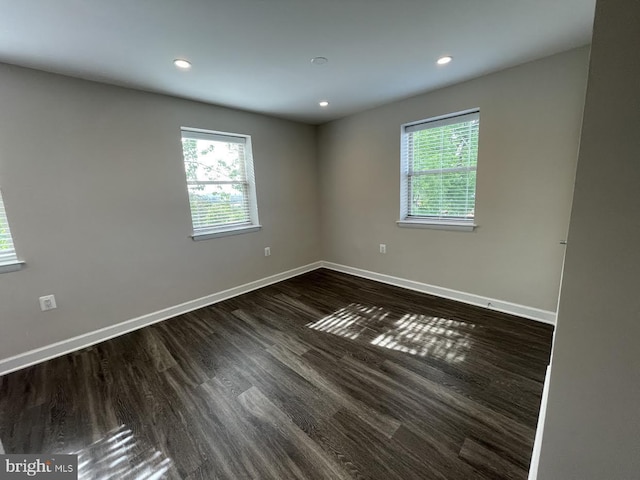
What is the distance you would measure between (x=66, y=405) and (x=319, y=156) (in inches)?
151

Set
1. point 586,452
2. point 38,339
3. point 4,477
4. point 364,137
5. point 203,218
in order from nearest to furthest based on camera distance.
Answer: point 586,452 < point 4,477 < point 38,339 < point 203,218 < point 364,137

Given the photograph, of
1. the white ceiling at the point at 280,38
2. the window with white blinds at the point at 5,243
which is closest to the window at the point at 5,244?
the window with white blinds at the point at 5,243

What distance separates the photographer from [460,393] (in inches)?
65.4

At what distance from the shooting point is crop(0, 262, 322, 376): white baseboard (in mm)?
2092

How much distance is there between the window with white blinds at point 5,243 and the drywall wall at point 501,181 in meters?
3.48

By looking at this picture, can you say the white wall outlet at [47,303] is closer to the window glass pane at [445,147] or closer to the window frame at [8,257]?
the window frame at [8,257]

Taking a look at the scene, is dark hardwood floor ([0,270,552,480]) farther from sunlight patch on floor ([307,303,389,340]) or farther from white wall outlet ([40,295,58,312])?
white wall outlet ([40,295,58,312])

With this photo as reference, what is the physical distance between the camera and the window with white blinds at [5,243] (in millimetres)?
1977

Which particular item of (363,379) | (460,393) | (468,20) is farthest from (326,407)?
(468,20)

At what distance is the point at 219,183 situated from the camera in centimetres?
322

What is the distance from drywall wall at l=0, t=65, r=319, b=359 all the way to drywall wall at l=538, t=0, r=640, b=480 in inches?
123

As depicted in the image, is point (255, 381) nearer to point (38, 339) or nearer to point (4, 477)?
point (4, 477)

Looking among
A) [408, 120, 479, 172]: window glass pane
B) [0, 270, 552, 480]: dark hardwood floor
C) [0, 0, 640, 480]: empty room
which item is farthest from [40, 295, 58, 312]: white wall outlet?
[408, 120, 479, 172]: window glass pane

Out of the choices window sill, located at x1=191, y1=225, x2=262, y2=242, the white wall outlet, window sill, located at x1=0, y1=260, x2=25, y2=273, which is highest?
window sill, located at x1=191, y1=225, x2=262, y2=242
